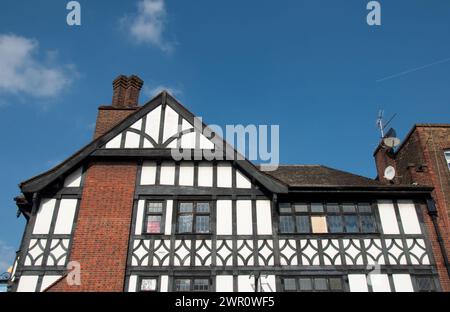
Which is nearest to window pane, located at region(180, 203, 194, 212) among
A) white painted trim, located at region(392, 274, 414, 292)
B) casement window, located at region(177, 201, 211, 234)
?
casement window, located at region(177, 201, 211, 234)

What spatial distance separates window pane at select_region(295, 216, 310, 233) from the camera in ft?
44.1

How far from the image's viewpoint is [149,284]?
12.4m

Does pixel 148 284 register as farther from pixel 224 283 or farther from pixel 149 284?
pixel 224 283

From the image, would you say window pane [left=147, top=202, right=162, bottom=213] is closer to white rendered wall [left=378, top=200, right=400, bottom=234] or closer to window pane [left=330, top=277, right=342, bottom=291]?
window pane [left=330, top=277, right=342, bottom=291]

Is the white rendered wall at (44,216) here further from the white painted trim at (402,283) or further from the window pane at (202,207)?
the white painted trim at (402,283)

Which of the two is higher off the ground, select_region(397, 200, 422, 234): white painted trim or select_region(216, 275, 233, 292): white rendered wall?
select_region(397, 200, 422, 234): white painted trim

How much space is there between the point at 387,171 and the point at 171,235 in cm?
831

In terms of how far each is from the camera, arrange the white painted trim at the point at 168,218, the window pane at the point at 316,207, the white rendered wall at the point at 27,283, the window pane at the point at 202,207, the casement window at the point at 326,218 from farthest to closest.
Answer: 1. the window pane at the point at 316,207
2. the window pane at the point at 202,207
3. the casement window at the point at 326,218
4. the white painted trim at the point at 168,218
5. the white rendered wall at the point at 27,283

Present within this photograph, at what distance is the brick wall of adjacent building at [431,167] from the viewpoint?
1346cm

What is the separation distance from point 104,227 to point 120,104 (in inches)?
217

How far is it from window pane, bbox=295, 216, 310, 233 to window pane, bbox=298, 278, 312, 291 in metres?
1.53

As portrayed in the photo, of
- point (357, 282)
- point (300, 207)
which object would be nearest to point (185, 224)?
point (300, 207)

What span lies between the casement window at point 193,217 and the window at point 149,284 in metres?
1.62

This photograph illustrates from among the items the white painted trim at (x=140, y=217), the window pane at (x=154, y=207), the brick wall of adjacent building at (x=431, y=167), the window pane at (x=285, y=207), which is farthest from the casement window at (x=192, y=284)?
the brick wall of adjacent building at (x=431, y=167)
